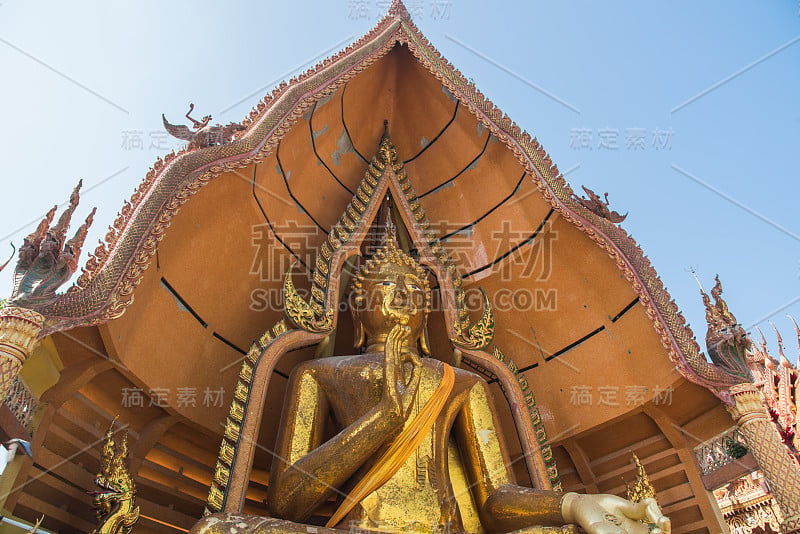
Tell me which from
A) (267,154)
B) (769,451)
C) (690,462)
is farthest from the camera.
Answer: (690,462)

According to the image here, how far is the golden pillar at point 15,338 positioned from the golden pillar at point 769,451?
3408 millimetres

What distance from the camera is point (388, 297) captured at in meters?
3.39

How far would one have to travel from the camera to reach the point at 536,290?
413 cm

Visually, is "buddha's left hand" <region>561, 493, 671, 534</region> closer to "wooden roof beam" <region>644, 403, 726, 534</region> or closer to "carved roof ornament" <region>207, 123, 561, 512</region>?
"carved roof ornament" <region>207, 123, 561, 512</region>

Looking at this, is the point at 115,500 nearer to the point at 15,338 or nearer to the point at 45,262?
the point at 15,338

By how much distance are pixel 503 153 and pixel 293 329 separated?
206cm

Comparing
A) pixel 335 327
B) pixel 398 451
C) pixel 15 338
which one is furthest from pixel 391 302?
pixel 15 338

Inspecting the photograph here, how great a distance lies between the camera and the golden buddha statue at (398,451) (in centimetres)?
250

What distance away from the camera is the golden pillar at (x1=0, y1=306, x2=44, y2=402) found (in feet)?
6.54

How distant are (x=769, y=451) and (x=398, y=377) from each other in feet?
6.48

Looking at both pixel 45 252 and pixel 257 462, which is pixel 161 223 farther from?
pixel 257 462

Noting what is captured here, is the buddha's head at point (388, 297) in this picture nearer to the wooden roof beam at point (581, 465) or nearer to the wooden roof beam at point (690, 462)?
the wooden roof beam at point (581, 465)

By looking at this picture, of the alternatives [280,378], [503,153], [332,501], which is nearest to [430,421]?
[332,501]

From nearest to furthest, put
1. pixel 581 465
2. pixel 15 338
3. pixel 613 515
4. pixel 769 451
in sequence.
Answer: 1. pixel 15 338
2. pixel 613 515
3. pixel 769 451
4. pixel 581 465
